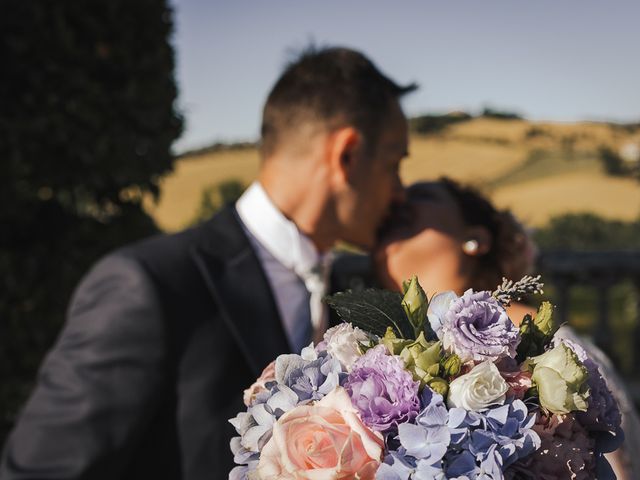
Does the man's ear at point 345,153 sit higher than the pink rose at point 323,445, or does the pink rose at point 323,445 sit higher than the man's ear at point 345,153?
the pink rose at point 323,445

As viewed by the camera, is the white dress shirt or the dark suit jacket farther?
the white dress shirt

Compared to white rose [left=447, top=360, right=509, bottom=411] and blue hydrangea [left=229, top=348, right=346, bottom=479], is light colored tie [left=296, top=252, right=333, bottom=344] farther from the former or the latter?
white rose [left=447, top=360, right=509, bottom=411]

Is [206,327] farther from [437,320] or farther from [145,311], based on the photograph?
[437,320]

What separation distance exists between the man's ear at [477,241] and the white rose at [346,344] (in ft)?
5.94

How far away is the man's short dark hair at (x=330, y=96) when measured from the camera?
3041mm

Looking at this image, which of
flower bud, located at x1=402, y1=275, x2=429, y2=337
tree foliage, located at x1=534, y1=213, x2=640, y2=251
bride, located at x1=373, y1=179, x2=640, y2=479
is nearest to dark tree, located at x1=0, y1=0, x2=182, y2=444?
Answer: bride, located at x1=373, y1=179, x2=640, y2=479

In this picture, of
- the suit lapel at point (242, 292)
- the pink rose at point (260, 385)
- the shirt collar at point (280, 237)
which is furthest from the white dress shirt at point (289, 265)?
the pink rose at point (260, 385)

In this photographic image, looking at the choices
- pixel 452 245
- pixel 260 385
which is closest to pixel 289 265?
pixel 452 245

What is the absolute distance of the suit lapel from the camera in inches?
110

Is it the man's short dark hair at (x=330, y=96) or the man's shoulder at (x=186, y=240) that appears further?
the man's short dark hair at (x=330, y=96)

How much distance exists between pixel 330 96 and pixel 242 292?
878 millimetres

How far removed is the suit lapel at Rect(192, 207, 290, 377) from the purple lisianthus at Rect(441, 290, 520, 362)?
1.69 metres

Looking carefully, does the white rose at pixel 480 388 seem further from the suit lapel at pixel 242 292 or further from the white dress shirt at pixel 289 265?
the white dress shirt at pixel 289 265

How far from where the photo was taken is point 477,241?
2930mm
